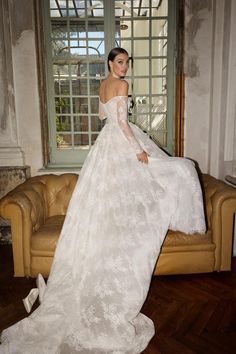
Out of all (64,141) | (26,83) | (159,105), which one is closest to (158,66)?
(159,105)

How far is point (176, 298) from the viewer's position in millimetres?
2584

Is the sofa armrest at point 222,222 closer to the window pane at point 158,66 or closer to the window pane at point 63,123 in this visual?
the window pane at point 158,66

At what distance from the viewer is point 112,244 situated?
230 centimetres

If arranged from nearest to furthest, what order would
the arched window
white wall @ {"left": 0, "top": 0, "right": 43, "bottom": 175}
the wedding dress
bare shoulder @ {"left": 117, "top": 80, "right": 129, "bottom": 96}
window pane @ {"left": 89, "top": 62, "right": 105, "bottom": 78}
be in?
the wedding dress
bare shoulder @ {"left": 117, "top": 80, "right": 129, "bottom": 96}
white wall @ {"left": 0, "top": 0, "right": 43, "bottom": 175}
the arched window
window pane @ {"left": 89, "top": 62, "right": 105, "bottom": 78}

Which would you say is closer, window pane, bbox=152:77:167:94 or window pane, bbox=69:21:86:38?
window pane, bbox=69:21:86:38

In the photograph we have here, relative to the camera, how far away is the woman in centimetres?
197

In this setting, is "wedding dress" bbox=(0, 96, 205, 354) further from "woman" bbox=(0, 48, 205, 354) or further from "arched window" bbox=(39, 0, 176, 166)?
"arched window" bbox=(39, 0, 176, 166)

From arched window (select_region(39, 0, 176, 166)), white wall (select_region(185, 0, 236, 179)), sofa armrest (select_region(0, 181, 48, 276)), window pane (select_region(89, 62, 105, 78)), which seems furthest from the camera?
window pane (select_region(89, 62, 105, 78))

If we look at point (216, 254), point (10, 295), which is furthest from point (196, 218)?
point (10, 295)

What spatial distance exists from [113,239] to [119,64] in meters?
1.38

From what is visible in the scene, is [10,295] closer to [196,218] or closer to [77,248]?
[77,248]

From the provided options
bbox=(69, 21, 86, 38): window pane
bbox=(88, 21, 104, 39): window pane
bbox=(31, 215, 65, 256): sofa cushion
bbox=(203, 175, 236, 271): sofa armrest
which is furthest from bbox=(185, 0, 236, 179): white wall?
bbox=(31, 215, 65, 256): sofa cushion

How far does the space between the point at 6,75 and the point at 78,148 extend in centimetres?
119

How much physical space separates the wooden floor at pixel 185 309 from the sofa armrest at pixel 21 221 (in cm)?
20
